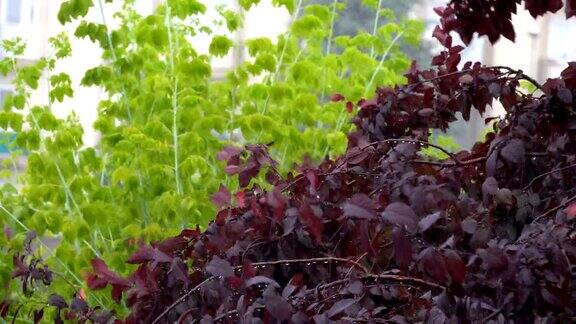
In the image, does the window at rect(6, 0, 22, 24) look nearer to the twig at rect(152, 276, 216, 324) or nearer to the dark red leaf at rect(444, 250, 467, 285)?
the twig at rect(152, 276, 216, 324)

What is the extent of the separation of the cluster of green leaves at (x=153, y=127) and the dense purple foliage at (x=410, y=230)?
74 cm

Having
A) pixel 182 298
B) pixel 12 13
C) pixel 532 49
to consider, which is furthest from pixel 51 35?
pixel 182 298

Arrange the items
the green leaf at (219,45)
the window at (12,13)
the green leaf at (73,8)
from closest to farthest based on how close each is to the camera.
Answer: the green leaf at (73,8) → the green leaf at (219,45) → the window at (12,13)

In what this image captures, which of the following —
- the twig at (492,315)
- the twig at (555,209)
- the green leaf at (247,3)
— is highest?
the green leaf at (247,3)

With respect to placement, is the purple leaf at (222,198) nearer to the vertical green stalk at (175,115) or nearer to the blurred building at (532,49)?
the vertical green stalk at (175,115)

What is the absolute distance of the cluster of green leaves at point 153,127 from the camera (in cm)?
229

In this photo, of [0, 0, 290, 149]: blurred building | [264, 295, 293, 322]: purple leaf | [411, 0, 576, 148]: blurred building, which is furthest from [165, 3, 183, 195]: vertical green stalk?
[0, 0, 290, 149]: blurred building

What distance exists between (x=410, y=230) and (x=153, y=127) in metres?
1.45

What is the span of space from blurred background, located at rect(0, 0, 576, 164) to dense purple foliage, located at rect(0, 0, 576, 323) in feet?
4.84

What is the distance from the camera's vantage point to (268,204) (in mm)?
1268

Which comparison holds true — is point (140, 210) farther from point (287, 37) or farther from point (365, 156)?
point (365, 156)

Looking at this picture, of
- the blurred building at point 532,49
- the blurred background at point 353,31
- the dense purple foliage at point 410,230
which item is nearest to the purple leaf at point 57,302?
the dense purple foliage at point 410,230

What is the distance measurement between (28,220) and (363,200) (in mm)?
1560

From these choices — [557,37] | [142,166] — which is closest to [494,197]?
[142,166]
